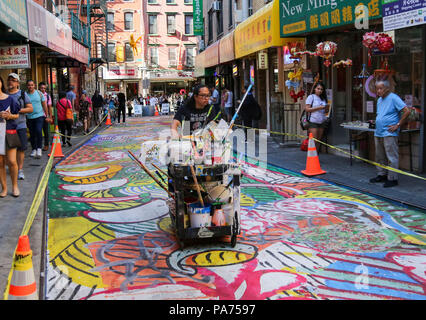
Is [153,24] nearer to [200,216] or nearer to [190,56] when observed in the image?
[190,56]

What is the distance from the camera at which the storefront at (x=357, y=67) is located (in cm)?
915

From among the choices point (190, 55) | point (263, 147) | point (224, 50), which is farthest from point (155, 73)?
point (263, 147)

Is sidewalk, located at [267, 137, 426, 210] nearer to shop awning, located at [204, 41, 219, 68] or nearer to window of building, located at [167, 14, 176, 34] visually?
shop awning, located at [204, 41, 219, 68]

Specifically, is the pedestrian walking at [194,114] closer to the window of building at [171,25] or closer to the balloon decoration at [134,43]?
the balloon decoration at [134,43]

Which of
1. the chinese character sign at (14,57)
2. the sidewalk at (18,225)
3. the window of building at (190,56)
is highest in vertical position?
the window of building at (190,56)

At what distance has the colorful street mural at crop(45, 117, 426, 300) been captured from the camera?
427 cm

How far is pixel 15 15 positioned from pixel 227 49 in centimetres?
1152

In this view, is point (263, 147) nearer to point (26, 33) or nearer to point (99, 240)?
point (26, 33)

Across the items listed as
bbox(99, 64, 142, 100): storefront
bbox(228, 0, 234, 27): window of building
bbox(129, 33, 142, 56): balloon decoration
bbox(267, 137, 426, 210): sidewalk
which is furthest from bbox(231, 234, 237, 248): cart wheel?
bbox(129, 33, 142, 56): balloon decoration

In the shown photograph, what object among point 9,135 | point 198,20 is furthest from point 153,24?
point 9,135

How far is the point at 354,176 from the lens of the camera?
9297 mm

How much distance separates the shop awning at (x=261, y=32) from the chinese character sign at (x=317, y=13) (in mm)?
432

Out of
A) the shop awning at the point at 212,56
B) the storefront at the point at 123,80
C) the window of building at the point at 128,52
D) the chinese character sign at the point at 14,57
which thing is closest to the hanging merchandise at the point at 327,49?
the chinese character sign at the point at 14,57
